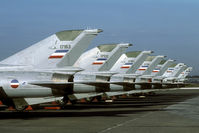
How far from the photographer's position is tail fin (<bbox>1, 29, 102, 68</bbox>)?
19.6m

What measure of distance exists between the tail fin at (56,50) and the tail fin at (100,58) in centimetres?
652

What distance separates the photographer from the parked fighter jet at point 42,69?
59.9ft

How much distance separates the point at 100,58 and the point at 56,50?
7490mm

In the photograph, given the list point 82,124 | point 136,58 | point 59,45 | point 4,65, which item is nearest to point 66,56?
point 59,45

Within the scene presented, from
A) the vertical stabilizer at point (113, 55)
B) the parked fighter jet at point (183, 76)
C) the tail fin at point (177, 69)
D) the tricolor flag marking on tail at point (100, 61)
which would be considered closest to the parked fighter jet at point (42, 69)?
the tricolor flag marking on tail at point (100, 61)

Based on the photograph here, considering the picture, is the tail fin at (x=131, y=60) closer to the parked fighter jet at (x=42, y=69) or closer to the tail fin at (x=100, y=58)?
the tail fin at (x=100, y=58)

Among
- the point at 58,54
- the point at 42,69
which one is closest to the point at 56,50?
the point at 58,54

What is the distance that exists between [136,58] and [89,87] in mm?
10066

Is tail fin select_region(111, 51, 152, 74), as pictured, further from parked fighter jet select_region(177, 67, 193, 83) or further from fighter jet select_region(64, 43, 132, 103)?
parked fighter jet select_region(177, 67, 193, 83)

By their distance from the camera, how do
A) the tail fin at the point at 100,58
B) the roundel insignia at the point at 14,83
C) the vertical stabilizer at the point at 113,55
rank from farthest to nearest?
the vertical stabilizer at the point at 113,55 < the tail fin at the point at 100,58 < the roundel insignia at the point at 14,83

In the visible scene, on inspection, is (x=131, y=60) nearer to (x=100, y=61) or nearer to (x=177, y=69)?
(x=100, y=61)

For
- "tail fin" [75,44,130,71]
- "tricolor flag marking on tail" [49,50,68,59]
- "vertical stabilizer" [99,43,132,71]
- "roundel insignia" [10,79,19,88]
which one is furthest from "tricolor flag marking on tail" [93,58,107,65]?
"roundel insignia" [10,79,19,88]

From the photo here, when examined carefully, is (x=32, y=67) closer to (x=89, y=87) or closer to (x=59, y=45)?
(x=59, y=45)

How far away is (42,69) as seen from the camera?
1912cm
